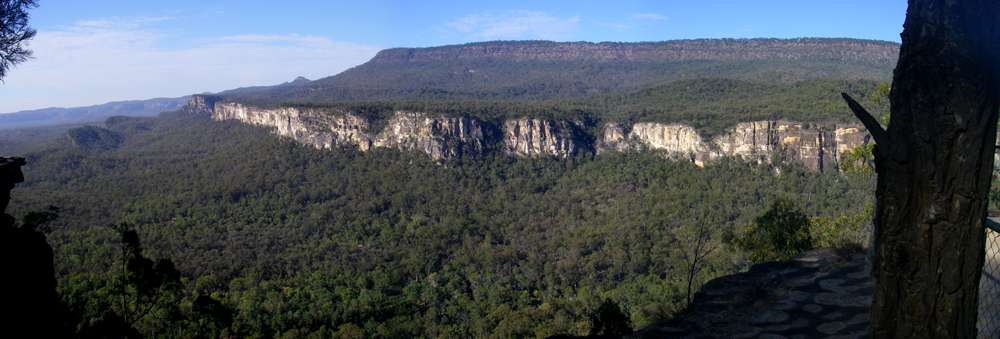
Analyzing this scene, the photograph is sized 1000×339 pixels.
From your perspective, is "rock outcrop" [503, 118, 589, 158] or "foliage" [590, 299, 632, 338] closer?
"foliage" [590, 299, 632, 338]

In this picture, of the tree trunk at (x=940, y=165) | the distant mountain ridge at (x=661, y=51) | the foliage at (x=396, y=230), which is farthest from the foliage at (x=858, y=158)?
the distant mountain ridge at (x=661, y=51)

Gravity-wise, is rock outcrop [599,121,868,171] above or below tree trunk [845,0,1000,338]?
below

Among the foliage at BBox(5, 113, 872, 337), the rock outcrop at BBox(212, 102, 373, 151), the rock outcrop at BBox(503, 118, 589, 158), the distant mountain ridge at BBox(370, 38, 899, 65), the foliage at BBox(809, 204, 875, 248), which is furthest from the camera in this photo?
the distant mountain ridge at BBox(370, 38, 899, 65)

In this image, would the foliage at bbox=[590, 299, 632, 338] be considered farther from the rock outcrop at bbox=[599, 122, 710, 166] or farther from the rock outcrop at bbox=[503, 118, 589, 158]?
the rock outcrop at bbox=[503, 118, 589, 158]

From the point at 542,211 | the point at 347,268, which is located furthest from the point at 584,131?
the point at 347,268

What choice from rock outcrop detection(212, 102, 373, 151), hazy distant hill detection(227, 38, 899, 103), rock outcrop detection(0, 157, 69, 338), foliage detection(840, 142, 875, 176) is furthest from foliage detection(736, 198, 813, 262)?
hazy distant hill detection(227, 38, 899, 103)

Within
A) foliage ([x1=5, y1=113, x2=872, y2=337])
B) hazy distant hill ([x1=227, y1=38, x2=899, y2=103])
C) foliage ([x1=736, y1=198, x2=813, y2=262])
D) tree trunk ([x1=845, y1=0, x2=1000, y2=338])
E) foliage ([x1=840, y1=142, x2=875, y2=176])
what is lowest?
foliage ([x1=5, y1=113, x2=872, y2=337])

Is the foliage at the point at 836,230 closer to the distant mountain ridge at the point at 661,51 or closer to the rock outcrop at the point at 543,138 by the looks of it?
the rock outcrop at the point at 543,138

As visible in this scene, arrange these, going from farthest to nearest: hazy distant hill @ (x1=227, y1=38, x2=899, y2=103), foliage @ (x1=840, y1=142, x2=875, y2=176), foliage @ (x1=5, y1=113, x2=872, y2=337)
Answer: hazy distant hill @ (x1=227, y1=38, x2=899, y2=103), foliage @ (x1=5, y1=113, x2=872, y2=337), foliage @ (x1=840, y1=142, x2=875, y2=176)

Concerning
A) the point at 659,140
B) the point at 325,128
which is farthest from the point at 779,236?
the point at 325,128
